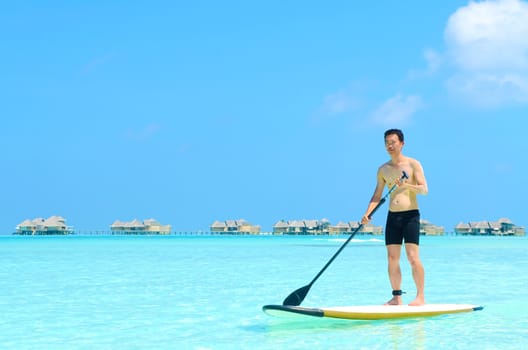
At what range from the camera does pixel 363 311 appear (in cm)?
721

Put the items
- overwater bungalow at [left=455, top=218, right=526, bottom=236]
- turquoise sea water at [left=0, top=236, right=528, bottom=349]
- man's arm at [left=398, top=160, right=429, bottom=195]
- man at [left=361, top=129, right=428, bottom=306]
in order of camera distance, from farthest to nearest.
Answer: overwater bungalow at [left=455, top=218, right=526, bottom=236] < man at [left=361, top=129, right=428, bottom=306] < man's arm at [left=398, top=160, right=429, bottom=195] < turquoise sea water at [left=0, top=236, right=528, bottom=349]

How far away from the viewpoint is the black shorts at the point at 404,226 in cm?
725

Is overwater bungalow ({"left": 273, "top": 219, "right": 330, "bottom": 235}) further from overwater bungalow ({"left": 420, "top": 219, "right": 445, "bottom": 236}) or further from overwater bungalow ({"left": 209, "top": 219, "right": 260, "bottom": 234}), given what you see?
overwater bungalow ({"left": 420, "top": 219, "right": 445, "bottom": 236})

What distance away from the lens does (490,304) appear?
372 inches

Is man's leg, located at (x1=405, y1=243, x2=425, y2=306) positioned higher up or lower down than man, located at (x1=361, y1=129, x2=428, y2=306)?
lower down

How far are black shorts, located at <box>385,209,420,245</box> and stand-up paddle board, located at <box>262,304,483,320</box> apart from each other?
753 mm

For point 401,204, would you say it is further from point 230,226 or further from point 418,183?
point 230,226

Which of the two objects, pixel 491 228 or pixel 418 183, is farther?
pixel 491 228

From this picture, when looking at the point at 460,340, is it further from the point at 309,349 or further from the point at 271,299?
the point at 271,299

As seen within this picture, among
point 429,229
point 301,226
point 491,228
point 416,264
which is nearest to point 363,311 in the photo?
point 416,264

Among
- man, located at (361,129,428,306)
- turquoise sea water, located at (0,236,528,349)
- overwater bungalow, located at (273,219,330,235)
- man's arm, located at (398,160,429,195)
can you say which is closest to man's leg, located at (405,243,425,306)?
man, located at (361,129,428,306)

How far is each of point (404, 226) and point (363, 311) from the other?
1.03m

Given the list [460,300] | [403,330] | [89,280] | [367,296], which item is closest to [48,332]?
[403,330]

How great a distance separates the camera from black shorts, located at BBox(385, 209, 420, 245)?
7246 millimetres
